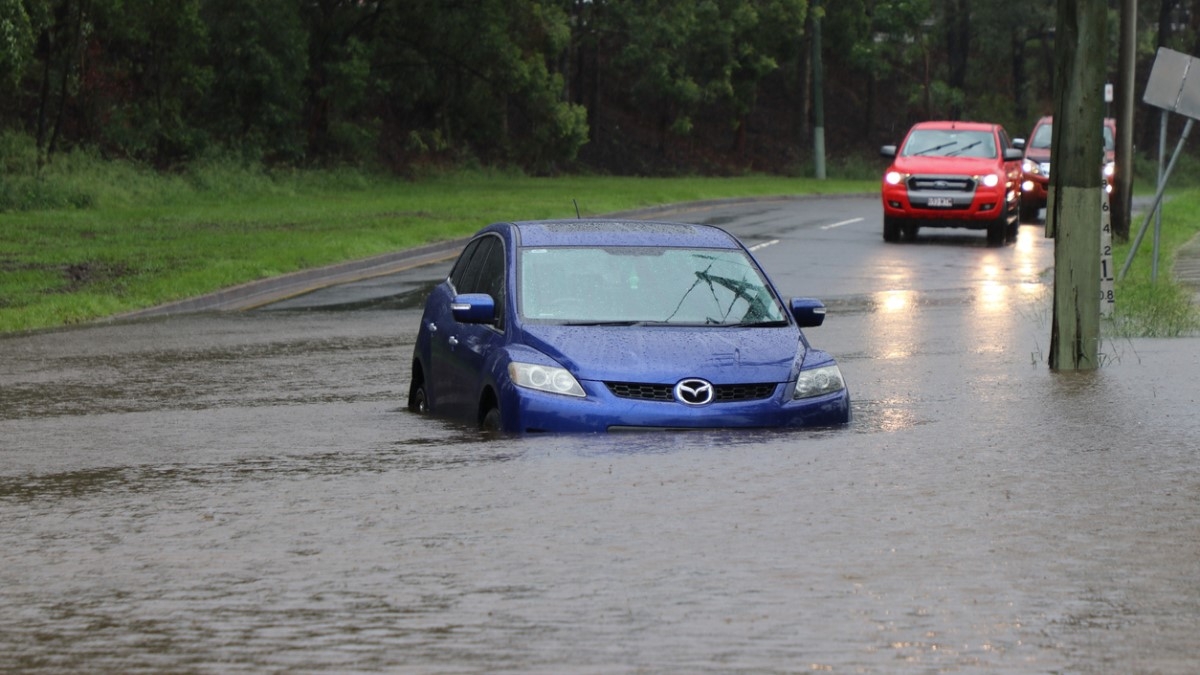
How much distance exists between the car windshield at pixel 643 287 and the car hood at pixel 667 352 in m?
0.30

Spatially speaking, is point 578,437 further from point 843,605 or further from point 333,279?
point 333,279

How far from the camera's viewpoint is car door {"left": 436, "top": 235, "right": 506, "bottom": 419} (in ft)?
36.2

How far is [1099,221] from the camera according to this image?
14.4m

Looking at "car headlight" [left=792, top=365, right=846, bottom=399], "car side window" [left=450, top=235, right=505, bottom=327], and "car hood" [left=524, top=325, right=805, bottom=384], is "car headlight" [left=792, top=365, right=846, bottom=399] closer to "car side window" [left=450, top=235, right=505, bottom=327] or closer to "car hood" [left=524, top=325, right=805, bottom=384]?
"car hood" [left=524, top=325, right=805, bottom=384]

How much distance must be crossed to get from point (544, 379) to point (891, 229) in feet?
76.7

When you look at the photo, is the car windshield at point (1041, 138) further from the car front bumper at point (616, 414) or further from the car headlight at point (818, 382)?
the car front bumper at point (616, 414)

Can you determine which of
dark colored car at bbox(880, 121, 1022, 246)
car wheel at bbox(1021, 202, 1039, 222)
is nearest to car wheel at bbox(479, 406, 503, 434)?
dark colored car at bbox(880, 121, 1022, 246)

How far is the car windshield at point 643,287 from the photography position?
1114cm

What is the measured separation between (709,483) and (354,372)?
7.28 m

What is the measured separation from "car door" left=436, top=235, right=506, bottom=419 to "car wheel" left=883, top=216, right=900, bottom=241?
21.2 m

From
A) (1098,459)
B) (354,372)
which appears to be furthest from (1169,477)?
(354,372)

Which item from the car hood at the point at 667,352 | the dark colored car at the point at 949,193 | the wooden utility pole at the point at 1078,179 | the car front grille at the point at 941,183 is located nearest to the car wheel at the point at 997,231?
the dark colored car at the point at 949,193

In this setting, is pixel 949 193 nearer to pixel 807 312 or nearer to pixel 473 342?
pixel 807 312

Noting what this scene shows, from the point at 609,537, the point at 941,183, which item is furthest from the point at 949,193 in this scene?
the point at 609,537
